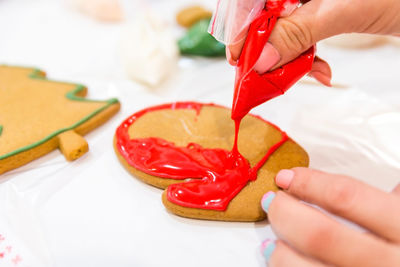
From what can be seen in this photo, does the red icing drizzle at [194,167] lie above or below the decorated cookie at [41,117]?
below

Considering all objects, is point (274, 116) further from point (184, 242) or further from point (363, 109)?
point (184, 242)

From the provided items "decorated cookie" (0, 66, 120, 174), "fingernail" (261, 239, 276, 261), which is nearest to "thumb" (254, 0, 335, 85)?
"fingernail" (261, 239, 276, 261)

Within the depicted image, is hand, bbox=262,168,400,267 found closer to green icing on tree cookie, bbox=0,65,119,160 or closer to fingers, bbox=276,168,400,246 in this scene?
fingers, bbox=276,168,400,246

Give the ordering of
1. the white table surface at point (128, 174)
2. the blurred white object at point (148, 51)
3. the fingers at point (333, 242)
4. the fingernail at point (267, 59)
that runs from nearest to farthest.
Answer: the fingers at point (333, 242), the fingernail at point (267, 59), the white table surface at point (128, 174), the blurred white object at point (148, 51)

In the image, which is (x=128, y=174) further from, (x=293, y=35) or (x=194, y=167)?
(x=293, y=35)

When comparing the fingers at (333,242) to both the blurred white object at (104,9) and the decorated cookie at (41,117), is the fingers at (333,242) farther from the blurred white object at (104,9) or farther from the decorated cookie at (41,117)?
the blurred white object at (104,9)

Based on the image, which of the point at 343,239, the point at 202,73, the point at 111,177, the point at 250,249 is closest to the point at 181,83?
the point at 202,73

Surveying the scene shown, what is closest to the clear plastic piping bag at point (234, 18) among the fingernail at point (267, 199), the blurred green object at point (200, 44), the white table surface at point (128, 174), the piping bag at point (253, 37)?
the piping bag at point (253, 37)
